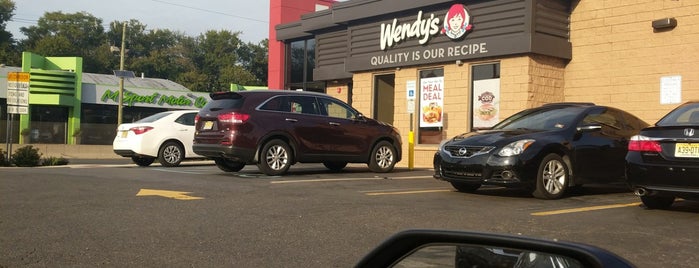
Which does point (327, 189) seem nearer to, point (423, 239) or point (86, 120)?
point (423, 239)

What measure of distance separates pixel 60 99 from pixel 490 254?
43.7 meters

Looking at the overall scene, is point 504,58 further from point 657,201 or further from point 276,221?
point 276,221

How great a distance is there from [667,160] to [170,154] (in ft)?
36.1

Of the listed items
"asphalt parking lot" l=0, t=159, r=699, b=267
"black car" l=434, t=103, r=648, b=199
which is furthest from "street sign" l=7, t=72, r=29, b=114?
"black car" l=434, t=103, r=648, b=199

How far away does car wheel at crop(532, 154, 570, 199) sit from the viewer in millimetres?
8305

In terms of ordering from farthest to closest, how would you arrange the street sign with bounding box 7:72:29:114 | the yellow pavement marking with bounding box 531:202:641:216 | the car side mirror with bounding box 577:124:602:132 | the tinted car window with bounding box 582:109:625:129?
the street sign with bounding box 7:72:29:114 → the tinted car window with bounding box 582:109:625:129 → the car side mirror with bounding box 577:124:602:132 → the yellow pavement marking with bounding box 531:202:641:216

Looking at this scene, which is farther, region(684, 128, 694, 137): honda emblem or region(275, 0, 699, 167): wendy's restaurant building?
region(275, 0, 699, 167): wendy's restaurant building

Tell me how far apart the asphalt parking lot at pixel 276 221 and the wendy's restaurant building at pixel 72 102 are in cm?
2784

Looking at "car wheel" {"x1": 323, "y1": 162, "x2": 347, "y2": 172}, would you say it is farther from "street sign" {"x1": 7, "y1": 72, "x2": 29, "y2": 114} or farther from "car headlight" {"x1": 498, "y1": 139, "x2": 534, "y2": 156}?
"street sign" {"x1": 7, "y1": 72, "x2": 29, "y2": 114}

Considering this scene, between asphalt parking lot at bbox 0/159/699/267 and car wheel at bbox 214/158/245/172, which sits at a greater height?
car wheel at bbox 214/158/245/172

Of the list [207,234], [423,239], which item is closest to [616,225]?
[207,234]

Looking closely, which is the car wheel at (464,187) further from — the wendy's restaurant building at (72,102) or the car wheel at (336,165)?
the wendy's restaurant building at (72,102)

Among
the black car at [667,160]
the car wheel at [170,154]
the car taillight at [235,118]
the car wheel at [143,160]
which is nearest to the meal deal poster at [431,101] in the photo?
the car wheel at [170,154]

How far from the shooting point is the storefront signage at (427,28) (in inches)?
688
